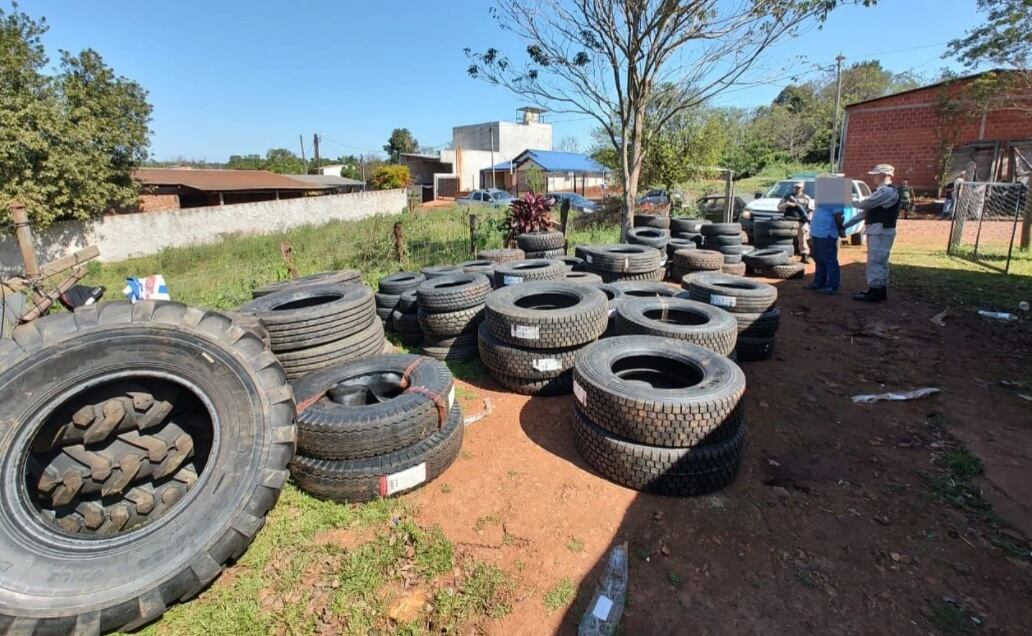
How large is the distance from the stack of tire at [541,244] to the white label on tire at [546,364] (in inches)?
166

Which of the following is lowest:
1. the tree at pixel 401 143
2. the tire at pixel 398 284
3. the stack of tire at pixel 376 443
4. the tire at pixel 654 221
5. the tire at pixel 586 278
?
the stack of tire at pixel 376 443

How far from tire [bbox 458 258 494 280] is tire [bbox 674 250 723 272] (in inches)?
130

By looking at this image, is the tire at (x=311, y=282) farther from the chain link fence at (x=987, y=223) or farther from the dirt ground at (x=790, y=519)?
the chain link fence at (x=987, y=223)

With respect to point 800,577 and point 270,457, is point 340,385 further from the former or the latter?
point 800,577

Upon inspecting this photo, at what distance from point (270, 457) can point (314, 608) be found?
32.5 inches

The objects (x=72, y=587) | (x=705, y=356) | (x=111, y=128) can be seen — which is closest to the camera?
(x=72, y=587)

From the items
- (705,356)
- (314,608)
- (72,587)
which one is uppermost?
(705,356)

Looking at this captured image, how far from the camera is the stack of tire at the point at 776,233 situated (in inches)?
396

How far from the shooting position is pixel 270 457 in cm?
261

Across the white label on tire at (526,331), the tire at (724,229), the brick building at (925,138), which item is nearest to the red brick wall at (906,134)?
the brick building at (925,138)

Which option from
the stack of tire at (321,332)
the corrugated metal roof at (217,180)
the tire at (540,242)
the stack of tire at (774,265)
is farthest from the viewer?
the corrugated metal roof at (217,180)

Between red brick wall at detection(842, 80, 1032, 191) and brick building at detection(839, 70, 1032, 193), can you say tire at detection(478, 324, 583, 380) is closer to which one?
brick building at detection(839, 70, 1032, 193)

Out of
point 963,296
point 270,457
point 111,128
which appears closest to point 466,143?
point 111,128

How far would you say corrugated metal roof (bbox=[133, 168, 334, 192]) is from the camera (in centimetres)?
2372
